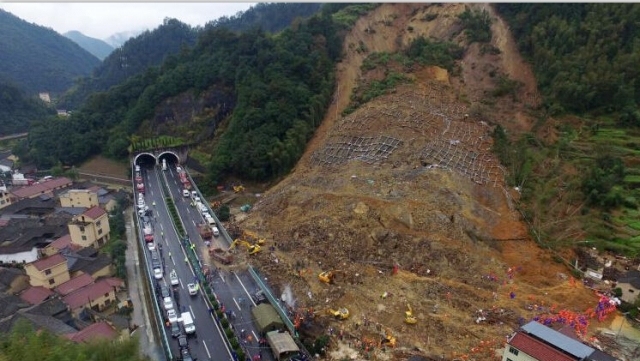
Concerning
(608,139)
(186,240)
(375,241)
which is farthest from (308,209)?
(608,139)

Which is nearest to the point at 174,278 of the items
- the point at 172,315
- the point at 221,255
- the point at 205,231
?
the point at 221,255

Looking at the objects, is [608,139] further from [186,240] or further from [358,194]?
[186,240]

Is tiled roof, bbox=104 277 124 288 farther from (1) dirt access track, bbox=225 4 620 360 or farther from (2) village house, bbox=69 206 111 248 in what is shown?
(1) dirt access track, bbox=225 4 620 360

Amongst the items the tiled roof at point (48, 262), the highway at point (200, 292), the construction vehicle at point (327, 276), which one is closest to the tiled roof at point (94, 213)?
the highway at point (200, 292)

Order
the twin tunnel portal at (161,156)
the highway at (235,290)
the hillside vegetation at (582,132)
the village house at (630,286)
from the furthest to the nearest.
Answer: the twin tunnel portal at (161,156)
the hillside vegetation at (582,132)
the village house at (630,286)
the highway at (235,290)

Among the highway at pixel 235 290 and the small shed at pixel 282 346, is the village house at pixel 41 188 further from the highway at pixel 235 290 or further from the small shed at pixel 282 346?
the small shed at pixel 282 346

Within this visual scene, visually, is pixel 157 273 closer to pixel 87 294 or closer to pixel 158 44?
pixel 87 294
